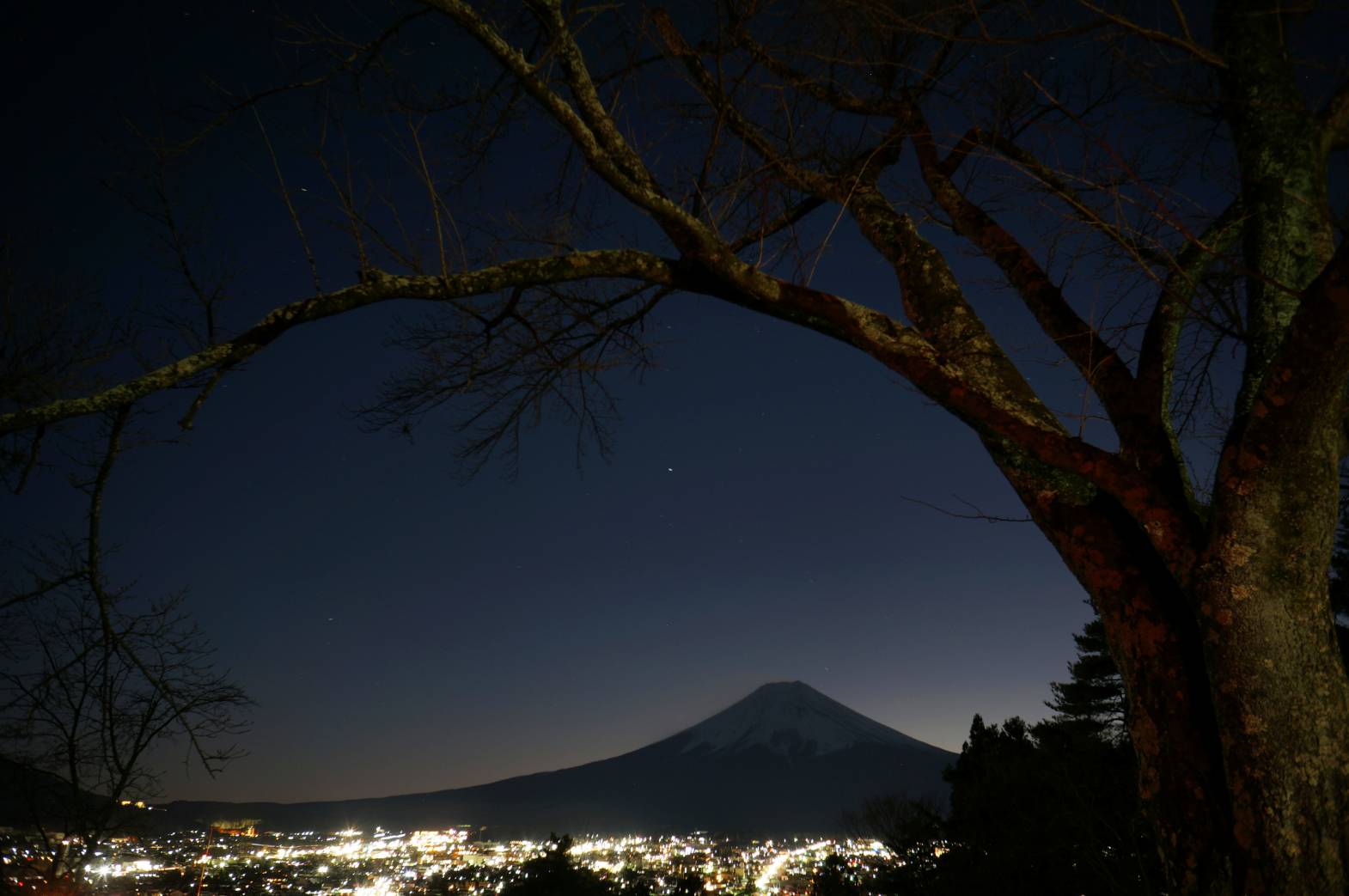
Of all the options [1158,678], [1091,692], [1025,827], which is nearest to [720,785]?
[1091,692]

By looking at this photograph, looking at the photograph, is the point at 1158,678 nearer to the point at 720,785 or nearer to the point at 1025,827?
the point at 1025,827

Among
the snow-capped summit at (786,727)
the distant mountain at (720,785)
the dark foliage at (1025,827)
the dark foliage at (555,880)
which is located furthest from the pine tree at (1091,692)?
the snow-capped summit at (786,727)

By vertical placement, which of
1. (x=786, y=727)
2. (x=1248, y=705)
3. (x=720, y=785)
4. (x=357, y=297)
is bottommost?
(x=720, y=785)

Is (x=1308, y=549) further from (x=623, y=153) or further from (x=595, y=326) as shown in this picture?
(x=595, y=326)

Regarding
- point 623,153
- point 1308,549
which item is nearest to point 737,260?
point 623,153

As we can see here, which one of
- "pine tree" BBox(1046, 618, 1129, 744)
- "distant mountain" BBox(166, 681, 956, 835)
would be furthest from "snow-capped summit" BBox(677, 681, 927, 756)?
"pine tree" BBox(1046, 618, 1129, 744)

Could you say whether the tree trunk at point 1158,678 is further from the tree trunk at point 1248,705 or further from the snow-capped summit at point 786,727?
the snow-capped summit at point 786,727
